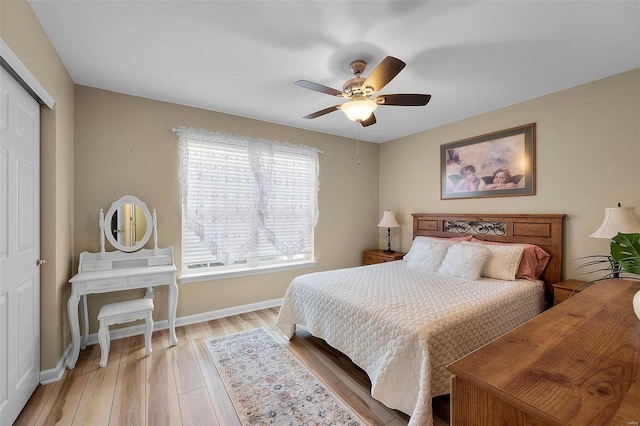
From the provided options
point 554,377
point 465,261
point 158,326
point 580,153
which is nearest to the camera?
point 554,377

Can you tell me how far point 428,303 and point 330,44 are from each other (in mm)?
2032

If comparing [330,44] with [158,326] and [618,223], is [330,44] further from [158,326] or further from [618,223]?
[158,326]

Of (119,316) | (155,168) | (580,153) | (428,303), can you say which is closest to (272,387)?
(428,303)

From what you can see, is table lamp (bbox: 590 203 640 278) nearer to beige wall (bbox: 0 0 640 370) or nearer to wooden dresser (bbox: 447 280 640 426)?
beige wall (bbox: 0 0 640 370)

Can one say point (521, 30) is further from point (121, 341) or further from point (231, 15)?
point (121, 341)

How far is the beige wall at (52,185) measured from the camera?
5.85 ft

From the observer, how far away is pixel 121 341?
8.92ft

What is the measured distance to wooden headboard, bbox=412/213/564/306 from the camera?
2.79 meters

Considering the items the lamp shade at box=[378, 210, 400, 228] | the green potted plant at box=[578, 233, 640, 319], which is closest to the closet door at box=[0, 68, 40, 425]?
the green potted plant at box=[578, 233, 640, 319]

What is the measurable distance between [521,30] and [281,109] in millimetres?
2292

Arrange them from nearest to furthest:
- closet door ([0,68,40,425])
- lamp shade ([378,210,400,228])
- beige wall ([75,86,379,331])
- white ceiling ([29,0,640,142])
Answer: closet door ([0,68,40,425]) → white ceiling ([29,0,640,142]) → beige wall ([75,86,379,331]) → lamp shade ([378,210,400,228])

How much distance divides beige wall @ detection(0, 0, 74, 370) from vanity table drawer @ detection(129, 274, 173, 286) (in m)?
0.51

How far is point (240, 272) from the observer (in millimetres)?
3451

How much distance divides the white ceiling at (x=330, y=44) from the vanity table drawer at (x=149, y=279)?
184 centimetres
